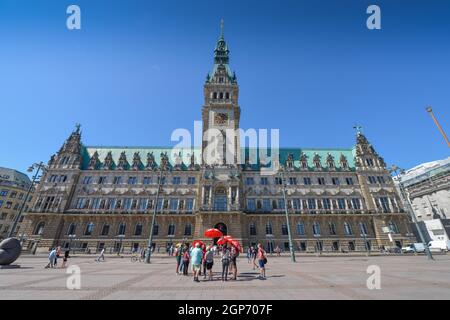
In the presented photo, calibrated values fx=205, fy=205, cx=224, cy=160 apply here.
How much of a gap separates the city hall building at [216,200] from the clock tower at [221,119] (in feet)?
1.20

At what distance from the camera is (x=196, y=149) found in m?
55.7

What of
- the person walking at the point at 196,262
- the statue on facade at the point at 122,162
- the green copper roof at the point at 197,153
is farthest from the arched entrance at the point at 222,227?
the person walking at the point at 196,262

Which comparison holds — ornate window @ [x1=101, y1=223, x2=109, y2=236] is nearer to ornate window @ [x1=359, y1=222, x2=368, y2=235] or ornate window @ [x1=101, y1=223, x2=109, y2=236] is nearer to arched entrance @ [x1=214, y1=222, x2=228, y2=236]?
arched entrance @ [x1=214, y1=222, x2=228, y2=236]

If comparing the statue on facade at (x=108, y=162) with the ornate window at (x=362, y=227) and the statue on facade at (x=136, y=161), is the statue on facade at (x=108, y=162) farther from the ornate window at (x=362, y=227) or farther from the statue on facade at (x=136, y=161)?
the ornate window at (x=362, y=227)

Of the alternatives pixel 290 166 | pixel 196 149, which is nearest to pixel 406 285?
pixel 290 166

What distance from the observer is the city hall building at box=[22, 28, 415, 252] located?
41219 mm

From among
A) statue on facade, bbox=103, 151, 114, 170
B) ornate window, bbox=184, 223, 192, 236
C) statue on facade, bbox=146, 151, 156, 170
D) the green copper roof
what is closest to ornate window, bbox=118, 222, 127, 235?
ornate window, bbox=184, 223, 192, 236

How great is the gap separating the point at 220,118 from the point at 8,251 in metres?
42.4

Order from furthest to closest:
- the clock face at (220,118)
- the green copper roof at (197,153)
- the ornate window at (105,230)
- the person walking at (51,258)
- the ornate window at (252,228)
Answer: the green copper roof at (197,153) → the clock face at (220,118) → the ornate window at (252,228) → the ornate window at (105,230) → the person walking at (51,258)

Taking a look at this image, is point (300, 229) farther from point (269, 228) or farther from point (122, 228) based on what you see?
point (122, 228)

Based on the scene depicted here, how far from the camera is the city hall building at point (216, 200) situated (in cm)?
4122

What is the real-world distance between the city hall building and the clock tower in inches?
14.3
